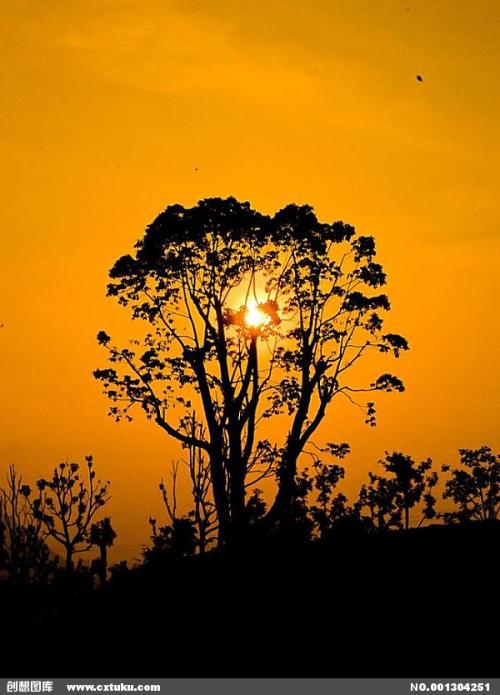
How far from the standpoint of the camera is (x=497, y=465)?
58.4 metres

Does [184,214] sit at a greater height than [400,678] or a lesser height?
greater

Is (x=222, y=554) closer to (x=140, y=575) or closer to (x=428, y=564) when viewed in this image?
(x=140, y=575)

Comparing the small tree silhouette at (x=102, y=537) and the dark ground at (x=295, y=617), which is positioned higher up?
the small tree silhouette at (x=102, y=537)

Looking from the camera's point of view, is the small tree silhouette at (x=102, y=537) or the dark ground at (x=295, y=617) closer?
the dark ground at (x=295, y=617)

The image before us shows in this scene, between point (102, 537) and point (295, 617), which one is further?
point (102, 537)

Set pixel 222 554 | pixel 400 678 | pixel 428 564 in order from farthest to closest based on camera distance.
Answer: pixel 222 554 → pixel 428 564 → pixel 400 678

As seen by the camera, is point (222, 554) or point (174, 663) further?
point (222, 554)

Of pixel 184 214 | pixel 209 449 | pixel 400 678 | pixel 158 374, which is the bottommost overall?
pixel 400 678

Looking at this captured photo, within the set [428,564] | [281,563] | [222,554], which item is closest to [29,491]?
[222,554]

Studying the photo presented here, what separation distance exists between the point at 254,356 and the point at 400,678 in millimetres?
17391

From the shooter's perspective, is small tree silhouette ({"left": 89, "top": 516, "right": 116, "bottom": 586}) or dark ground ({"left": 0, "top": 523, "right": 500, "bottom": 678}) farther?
small tree silhouette ({"left": 89, "top": 516, "right": 116, "bottom": 586})

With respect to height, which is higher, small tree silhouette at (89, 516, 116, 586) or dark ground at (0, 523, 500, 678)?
small tree silhouette at (89, 516, 116, 586)

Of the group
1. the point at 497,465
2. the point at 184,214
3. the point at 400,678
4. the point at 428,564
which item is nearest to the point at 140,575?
the point at 428,564
